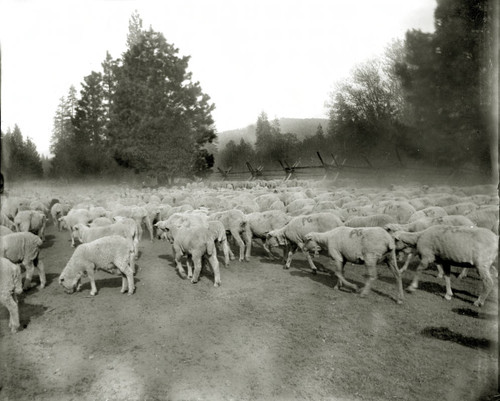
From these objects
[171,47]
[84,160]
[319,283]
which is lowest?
[319,283]

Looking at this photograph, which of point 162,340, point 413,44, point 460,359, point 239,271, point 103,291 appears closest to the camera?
point 460,359

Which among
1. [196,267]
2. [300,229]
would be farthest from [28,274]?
[300,229]

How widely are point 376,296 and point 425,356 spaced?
9.18 feet

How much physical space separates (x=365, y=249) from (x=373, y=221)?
319cm

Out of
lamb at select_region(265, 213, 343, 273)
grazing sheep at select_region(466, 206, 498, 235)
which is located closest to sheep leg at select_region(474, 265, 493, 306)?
grazing sheep at select_region(466, 206, 498, 235)

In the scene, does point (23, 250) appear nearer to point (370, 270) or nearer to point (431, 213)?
point (370, 270)

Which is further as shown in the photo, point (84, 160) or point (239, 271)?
point (84, 160)

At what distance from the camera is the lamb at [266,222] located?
13.1m

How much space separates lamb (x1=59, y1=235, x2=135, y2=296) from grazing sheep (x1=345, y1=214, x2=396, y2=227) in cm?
724

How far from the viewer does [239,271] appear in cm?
1157

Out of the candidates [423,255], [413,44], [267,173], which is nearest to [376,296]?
[423,255]

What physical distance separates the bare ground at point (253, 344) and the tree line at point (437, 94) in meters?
4.18

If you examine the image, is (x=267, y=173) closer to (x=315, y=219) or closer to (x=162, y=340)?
(x=315, y=219)

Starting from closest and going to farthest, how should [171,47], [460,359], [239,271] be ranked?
[460,359] → [239,271] → [171,47]
